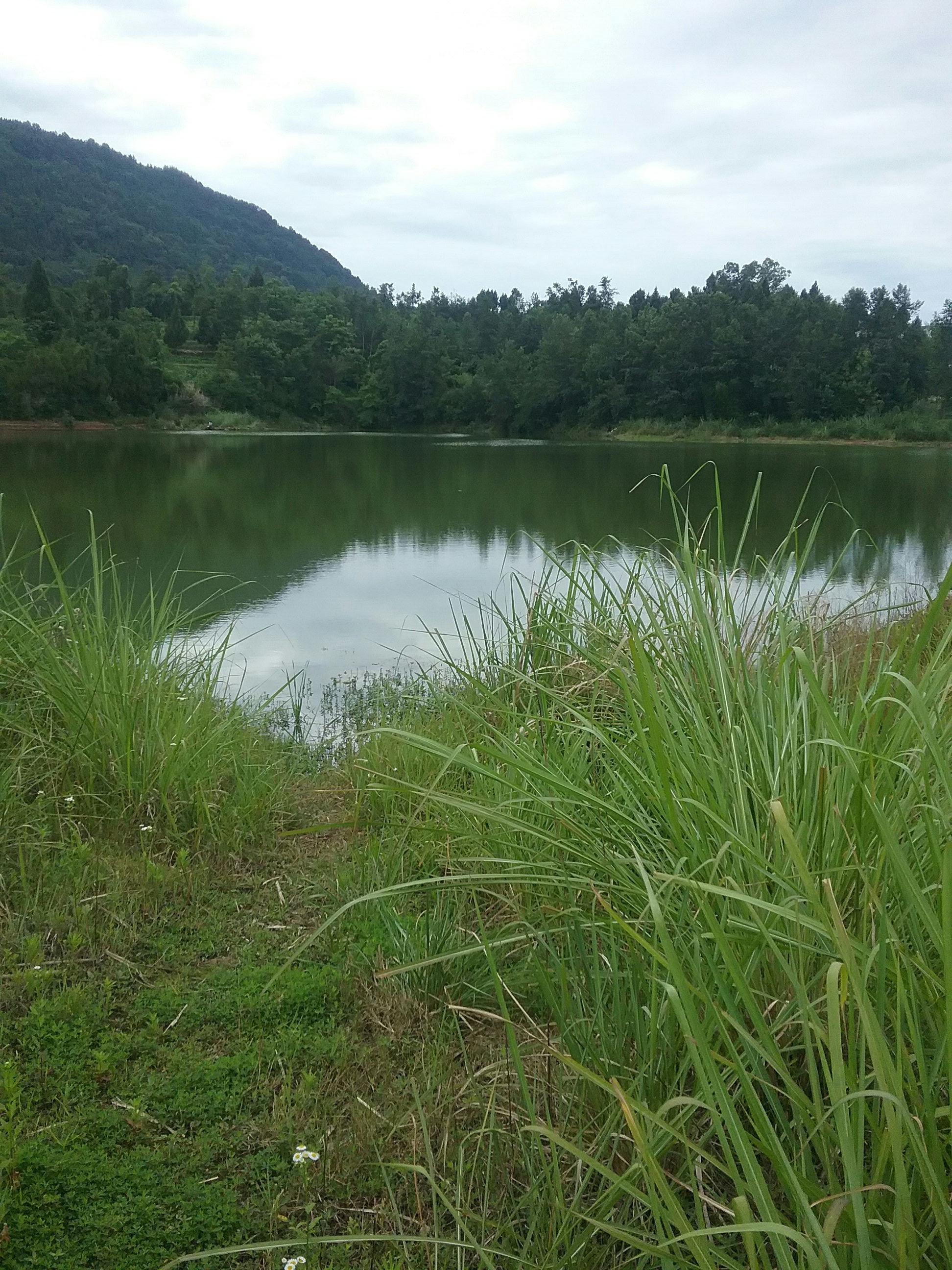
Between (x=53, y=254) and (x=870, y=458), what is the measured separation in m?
89.7

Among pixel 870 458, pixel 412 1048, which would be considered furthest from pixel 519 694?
pixel 870 458

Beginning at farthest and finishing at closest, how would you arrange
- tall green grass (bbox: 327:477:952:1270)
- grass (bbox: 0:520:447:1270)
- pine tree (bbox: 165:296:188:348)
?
pine tree (bbox: 165:296:188:348)
grass (bbox: 0:520:447:1270)
tall green grass (bbox: 327:477:952:1270)

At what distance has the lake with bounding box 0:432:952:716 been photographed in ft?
25.3

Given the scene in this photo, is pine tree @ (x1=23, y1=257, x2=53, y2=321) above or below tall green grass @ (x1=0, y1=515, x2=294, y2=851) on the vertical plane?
above

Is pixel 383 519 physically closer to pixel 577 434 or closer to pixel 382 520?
pixel 382 520

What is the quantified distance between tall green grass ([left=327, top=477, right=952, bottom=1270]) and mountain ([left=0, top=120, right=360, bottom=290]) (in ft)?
286

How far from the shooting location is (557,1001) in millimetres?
1544

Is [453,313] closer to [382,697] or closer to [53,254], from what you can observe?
[53,254]

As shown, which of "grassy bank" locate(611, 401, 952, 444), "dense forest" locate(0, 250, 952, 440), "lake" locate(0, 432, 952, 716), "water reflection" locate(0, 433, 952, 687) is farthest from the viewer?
"dense forest" locate(0, 250, 952, 440)

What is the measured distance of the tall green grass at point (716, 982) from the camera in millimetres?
876

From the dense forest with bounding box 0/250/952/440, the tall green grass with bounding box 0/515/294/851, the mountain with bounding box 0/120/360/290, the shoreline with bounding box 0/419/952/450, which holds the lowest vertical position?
the tall green grass with bounding box 0/515/294/851

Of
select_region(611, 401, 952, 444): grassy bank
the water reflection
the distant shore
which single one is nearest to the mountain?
the distant shore

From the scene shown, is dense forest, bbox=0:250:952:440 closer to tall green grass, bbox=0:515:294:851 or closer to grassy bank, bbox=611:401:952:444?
grassy bank, bbox=611:401:952:444

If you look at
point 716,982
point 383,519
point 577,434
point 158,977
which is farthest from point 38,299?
point 716,982
